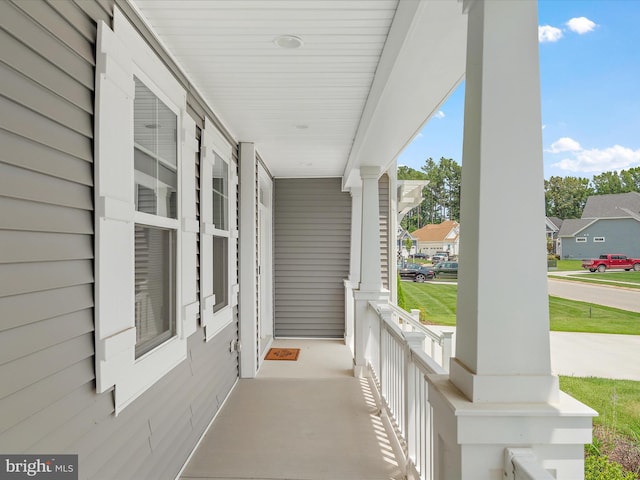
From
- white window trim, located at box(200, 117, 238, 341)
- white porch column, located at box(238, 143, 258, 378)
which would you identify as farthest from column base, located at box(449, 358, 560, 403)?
white porch column, located at box(238, 143, 258, 378)

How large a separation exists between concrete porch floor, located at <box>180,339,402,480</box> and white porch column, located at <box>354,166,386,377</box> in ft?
1.89

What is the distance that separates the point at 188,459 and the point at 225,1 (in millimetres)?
2899

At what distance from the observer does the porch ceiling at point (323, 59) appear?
2.05 meters

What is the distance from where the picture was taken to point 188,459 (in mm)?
2961

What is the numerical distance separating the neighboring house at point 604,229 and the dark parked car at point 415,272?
4.35 metres

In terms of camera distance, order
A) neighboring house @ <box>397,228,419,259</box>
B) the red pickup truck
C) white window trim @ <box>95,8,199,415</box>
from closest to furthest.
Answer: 1. the red pickup truck
2. white window trim @ <box>95,8,199,415</box>
3. neighboring house @ <box>397,228,419,259</box>

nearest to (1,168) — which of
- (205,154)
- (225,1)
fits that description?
(225,1)

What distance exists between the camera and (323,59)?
267cm

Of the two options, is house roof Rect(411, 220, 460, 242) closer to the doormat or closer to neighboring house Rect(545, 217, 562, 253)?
neighboring house Rect(545, 217, 562, 253)

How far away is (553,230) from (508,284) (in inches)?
15.7

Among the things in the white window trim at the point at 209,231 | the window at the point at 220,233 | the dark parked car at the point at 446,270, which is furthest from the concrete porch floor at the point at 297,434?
the dark parked car at the point at 446,270

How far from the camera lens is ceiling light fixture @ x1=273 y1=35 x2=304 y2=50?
240 centimetres

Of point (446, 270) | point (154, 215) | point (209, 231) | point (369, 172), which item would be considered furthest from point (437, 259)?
point (154, 215)

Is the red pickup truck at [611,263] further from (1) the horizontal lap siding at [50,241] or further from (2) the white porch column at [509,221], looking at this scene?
(1) the horizontal lap siding at [50,241]
